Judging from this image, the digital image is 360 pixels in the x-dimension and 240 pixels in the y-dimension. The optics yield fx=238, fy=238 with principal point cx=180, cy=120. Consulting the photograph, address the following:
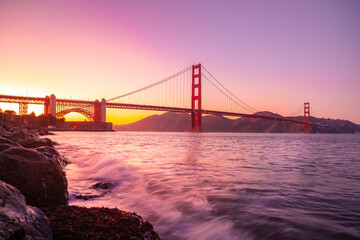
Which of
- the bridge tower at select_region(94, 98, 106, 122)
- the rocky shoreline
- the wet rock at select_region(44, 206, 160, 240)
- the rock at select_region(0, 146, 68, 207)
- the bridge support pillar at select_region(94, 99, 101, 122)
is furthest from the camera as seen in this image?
the bridge support pillar at select_region(94, 99, 101, 122)

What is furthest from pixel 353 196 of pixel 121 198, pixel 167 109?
pixel 167 109

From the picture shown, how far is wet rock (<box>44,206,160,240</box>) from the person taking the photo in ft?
6.03

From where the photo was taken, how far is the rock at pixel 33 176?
2529 millimetres

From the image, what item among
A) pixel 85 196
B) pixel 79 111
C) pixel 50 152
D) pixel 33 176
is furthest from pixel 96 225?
pixel 79 111

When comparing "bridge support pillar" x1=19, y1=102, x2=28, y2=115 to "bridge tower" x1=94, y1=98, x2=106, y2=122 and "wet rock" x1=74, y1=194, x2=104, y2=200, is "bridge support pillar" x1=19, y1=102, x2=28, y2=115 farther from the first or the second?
"wet rock" x1=74, y1=194, x2=104, y2=200

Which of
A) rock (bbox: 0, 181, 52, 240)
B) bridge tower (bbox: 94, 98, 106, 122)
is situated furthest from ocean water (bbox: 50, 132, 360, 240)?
bridge tower (bbox: 94, 98, 106, 122)

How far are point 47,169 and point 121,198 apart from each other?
142cm

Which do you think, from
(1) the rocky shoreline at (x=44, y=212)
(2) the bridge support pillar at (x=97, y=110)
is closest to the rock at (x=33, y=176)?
(1) the rocky shoreline at (x=44, y=212)

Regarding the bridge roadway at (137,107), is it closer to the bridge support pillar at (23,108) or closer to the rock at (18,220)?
the bridge support pillar at (23,108)

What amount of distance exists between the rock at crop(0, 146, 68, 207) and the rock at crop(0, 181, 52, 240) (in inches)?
42.2

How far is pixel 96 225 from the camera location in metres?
1.98

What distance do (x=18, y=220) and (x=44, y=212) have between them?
1062 millimetres

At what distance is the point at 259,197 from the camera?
3.89m

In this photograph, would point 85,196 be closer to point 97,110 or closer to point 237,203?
point 237,203
